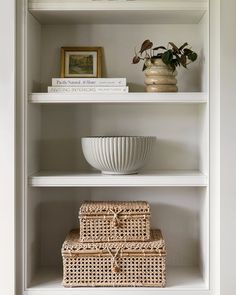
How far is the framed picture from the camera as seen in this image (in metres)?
2.33

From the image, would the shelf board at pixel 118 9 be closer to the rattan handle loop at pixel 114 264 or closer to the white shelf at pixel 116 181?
the white shelf at pixel 116 181

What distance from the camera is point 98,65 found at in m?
2.34

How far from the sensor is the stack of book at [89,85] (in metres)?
2.15

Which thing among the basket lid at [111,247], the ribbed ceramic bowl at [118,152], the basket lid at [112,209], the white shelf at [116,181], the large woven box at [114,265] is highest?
the ribbed ceramic bowl at [118,152]

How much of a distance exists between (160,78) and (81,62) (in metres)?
0.42

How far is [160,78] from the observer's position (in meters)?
2.15

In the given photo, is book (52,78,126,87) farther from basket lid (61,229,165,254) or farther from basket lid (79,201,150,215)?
basket lid (61,229,165,254)

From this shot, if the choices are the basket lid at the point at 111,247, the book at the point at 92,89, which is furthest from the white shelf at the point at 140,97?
the basket lid at the point at 111,247
